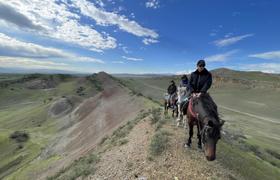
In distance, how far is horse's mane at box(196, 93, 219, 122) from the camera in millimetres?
6500

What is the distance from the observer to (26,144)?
38.2 m

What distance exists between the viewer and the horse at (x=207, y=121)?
19.5 feet

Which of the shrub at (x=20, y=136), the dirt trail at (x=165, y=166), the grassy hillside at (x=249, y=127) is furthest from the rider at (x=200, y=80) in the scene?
the shrub at (x=20, y=136)

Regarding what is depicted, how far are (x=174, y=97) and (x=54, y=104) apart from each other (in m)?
47.5

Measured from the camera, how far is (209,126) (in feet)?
19.7

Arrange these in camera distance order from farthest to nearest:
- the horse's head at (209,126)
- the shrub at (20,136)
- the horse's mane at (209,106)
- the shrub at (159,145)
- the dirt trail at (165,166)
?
1. the shrub at (20,136)
2. the shrub at (159,145)
3. the dirt trail at (165,166)
4. the horse's mane at (209,106)
5. the horse's head at (209,126)

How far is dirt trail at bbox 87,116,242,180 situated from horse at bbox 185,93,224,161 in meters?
1.64

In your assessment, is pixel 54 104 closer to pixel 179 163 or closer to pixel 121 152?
pixel 121 152

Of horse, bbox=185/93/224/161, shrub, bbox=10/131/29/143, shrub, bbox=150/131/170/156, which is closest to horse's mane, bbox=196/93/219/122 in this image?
horse, bbox=185/93/224/161

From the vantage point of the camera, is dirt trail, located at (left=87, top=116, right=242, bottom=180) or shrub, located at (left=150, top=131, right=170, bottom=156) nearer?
dirt trail, located at (left=87, top=116, right=242, bottom=180)

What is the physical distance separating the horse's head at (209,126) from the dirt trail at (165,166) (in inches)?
78.6

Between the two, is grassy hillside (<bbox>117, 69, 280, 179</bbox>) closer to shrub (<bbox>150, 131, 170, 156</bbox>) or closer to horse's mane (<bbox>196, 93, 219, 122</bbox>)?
shrub (<bbox>150, 131, 170, 156</bbox>)

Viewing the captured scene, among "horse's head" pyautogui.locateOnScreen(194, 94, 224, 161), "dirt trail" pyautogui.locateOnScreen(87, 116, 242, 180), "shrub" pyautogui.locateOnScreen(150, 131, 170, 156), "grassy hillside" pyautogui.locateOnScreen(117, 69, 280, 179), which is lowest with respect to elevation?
"grassy hillside" pyautogui.locateOnScreen(117, 69, 280, 179)

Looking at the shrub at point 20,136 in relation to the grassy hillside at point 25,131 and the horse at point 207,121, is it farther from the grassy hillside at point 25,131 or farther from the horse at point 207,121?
the horse at point 207,121
